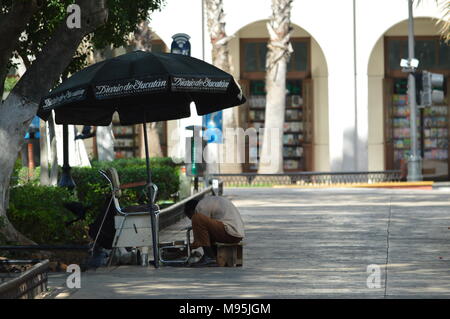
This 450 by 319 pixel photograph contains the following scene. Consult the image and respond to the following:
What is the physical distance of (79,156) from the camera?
1184 inches

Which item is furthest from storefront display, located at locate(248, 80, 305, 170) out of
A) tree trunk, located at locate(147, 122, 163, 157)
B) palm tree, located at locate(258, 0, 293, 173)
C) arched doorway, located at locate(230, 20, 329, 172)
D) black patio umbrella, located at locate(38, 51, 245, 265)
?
black patio umbrella, located at locate(38, 51, 245, 265)

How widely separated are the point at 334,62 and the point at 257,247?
22.3 m

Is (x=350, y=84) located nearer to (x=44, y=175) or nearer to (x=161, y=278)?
(x=44, y=175)

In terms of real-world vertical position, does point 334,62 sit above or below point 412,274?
above

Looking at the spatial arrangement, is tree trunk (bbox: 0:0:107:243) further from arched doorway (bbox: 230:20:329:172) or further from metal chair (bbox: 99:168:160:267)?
arched doorway (bbox: 230:20:329:172)

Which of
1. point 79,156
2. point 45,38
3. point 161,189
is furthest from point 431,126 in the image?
point 45,38

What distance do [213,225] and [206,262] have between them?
466mm

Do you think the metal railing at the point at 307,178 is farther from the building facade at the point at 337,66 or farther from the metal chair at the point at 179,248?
the metal chair at the point at 179,248

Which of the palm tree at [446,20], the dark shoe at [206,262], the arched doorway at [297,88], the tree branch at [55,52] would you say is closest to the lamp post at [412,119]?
the palm tree at [446,20]

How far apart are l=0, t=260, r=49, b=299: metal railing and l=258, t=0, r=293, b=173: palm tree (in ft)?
81.8

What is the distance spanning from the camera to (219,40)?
36.6 metres

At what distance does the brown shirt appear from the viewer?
14.8 m

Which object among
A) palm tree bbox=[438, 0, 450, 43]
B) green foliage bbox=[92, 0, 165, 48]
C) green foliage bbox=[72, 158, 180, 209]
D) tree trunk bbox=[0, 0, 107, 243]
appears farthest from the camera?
palm tree bbox=[438, 0, 450, 43]

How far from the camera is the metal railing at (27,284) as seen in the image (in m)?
10.8
